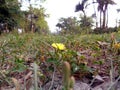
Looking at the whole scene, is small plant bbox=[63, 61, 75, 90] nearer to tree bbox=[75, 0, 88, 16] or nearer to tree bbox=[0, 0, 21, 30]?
tree bbox=[0, 0, 21, 30]

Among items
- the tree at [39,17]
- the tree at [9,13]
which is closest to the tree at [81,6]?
the tree at [39,17]

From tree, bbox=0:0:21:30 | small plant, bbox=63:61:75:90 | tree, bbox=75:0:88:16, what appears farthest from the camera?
tree, bbox=75:0:88:16

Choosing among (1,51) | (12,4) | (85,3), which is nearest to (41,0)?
(85,3)

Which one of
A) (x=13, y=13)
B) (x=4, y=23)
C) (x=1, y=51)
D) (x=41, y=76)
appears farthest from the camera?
(x=13, y=13)

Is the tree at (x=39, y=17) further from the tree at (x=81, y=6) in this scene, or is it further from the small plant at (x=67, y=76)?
the small plant at (x=67, y=76)

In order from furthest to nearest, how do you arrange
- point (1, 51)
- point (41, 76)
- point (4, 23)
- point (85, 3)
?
point (85, 3) → point (4, 23) → point (1, 51) → point (41, 76)

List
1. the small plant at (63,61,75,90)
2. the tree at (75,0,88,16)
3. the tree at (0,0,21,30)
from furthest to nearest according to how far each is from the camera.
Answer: the tree at (75,0,88,16) → the tree at (0,0,21,30) → the small plant at (63,61,75,90)

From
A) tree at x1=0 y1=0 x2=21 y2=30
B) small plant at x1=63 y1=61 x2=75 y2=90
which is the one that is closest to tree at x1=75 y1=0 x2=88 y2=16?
tree at x1=0 y1=0 x2=21 y2=30

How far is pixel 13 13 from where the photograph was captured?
69.8 ft

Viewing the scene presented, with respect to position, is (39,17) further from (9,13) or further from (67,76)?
(67,76)

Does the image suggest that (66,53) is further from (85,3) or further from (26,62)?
(85,3)

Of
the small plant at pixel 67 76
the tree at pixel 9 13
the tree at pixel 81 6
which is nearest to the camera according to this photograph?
the small plant at pixel 67 76

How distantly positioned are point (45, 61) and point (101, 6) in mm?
38331

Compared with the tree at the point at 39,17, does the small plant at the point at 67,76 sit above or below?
below
